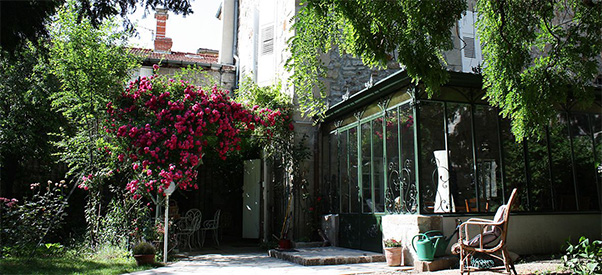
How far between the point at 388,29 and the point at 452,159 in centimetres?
261

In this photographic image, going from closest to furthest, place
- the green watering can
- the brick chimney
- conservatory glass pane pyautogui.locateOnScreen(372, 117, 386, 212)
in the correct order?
1. the green watering can
2. conservatory glass pane pyautogui.locateOnScreen(372, 117, 386, 212)
3. the brick chimney

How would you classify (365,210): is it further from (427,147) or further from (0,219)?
(0,219)

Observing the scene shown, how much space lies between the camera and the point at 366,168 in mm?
7215

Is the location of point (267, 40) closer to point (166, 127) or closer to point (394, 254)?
point (166, 127)

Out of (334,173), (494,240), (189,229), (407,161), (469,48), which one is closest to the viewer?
(494,240)

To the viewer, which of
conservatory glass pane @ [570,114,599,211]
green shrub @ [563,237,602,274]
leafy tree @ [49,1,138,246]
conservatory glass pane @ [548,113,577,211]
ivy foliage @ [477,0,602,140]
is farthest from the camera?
leafy tree @ [49,1,138,246]

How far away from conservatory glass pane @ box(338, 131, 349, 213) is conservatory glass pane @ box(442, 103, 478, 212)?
2.02 m

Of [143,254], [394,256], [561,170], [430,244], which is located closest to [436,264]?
[430,244]

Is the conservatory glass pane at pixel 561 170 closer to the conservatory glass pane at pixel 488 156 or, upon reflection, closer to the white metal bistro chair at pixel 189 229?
the conservatory glass pane at pixel 488 156

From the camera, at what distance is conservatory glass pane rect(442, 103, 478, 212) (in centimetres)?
600

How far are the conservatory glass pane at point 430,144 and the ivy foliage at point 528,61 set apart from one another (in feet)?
3.87

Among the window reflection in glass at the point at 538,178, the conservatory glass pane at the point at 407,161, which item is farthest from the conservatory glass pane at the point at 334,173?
the window reflection in glass at the point at 538,178

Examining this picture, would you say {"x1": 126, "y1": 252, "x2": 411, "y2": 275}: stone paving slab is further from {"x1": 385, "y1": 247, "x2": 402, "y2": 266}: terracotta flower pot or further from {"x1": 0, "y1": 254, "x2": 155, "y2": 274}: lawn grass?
{"x1": 0, "y1": 254, "x2": 155, "y2": 274}: lawn grass

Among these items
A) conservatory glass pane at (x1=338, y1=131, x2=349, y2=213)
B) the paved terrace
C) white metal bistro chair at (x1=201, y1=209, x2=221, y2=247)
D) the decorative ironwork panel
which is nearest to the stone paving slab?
the paved terrace
